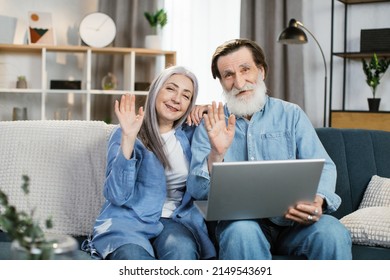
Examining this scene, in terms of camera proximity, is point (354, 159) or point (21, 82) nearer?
point (354, 159)

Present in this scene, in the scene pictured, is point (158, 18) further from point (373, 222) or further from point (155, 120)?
point (373, 222)

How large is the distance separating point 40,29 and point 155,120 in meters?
2.70

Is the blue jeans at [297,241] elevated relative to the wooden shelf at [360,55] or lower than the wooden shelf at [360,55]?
lower

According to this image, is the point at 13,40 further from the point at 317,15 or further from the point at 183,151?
the point at 183,151

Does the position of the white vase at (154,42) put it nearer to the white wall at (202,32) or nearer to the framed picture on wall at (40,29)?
the white wall at (202,32)

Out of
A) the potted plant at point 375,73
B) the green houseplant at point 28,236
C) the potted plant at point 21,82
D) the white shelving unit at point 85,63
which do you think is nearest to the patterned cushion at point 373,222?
the green houseplant at point 28,236

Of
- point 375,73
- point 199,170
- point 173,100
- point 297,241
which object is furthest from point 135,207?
point 375,73

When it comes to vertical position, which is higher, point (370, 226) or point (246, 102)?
point (246, 102)

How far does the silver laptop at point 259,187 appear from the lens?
1726mm

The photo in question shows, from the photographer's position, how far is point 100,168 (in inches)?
91.8

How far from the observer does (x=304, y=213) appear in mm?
1906

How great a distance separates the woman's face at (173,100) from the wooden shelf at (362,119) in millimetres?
2163

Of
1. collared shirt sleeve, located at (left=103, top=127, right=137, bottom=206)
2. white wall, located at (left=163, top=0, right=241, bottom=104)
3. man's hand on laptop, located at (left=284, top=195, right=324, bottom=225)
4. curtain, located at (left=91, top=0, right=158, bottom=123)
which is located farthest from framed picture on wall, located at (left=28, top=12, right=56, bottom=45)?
man's hand on laptop, located at (left=284, top=195, right=324, bottom=225)

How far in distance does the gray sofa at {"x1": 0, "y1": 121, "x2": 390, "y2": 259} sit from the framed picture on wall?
2264mm
